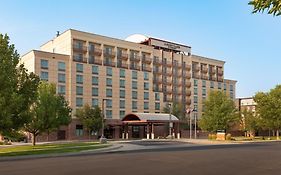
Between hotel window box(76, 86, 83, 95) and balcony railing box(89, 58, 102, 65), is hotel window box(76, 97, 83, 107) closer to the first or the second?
hotel window box(76, 86, 83, 95)

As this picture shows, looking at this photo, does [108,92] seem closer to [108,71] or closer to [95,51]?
[108,71]

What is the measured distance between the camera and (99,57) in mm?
85062

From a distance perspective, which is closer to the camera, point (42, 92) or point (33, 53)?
point (42, 92)

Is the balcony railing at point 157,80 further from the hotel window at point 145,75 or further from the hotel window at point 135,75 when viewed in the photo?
the hotel window at point 135,75

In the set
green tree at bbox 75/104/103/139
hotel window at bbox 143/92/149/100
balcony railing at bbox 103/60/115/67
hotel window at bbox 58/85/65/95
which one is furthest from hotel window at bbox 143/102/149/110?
hotel window at bbox 58/85/65/95

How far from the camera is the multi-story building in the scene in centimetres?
7919

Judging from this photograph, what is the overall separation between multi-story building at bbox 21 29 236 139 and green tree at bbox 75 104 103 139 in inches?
162

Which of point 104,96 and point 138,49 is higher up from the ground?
point 138,49

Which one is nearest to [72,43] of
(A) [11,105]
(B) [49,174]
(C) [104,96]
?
(C) [104,96]

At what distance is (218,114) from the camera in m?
68.8

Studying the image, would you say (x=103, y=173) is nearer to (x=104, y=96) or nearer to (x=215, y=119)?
(x=215, y=119)

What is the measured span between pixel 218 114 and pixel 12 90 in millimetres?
47645

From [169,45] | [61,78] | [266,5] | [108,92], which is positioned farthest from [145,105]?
[266,5]

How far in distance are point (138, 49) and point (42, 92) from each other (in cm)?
4764
